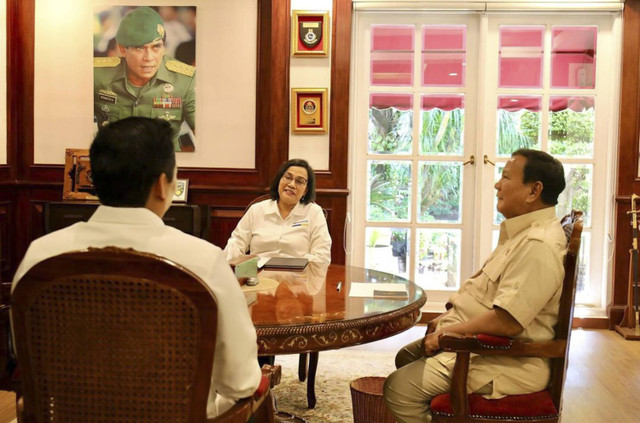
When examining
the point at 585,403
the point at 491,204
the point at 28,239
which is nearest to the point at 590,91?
the point at 491,204

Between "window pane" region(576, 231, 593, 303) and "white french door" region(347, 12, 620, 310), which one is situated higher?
"white french door" region(347, 12, 620, 310)

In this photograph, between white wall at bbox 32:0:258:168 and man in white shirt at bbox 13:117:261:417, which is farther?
white wall at bbox 32:0:258:168

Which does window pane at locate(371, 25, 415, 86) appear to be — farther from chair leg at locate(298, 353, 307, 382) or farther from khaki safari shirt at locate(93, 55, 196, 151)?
chair leg at locate(298, 353, 307, 382)

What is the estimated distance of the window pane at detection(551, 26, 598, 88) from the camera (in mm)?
4832

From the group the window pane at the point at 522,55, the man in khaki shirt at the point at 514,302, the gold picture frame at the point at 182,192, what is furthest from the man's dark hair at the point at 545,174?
the gold picture frame at the point at 182,192

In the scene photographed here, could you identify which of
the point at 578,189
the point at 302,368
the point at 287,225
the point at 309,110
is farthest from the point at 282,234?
the point at 578,189

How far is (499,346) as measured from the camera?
195 centimetres

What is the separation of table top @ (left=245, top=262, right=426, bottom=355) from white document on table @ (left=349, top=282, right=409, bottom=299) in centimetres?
2

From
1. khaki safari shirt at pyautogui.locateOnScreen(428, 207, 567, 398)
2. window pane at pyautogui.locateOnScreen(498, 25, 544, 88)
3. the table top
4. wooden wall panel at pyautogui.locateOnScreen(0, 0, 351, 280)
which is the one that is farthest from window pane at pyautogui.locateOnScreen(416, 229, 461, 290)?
khaki safari shirt at pyautogui.locateOnScreen(428, 207, 567, 398)

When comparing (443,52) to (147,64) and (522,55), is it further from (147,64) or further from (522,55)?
(147,64)

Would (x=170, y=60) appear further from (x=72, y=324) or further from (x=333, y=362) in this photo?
(x=72, y=324)

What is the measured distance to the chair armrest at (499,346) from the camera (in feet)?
6.37

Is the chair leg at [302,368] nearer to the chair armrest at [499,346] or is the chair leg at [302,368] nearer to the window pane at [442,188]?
the chair armrest at [499,346]

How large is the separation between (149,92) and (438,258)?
2337 millimetres
